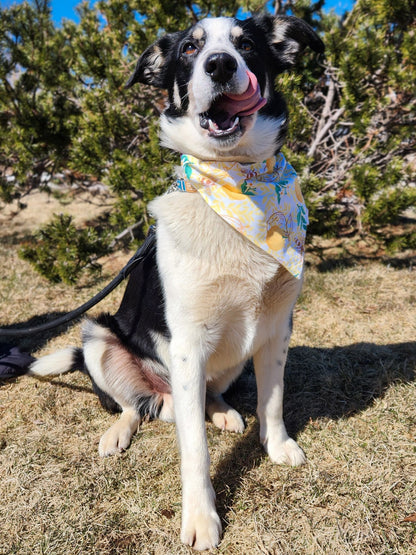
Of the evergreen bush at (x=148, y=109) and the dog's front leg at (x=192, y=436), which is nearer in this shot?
the dog's front leg at (x=192, y=436)

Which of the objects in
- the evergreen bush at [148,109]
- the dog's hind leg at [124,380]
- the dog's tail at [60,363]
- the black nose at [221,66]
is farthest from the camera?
→ the evergreen bush at [148,109]

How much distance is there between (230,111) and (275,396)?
4.18ft

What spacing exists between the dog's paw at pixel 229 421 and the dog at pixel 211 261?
19 cm

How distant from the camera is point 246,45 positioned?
174 cm

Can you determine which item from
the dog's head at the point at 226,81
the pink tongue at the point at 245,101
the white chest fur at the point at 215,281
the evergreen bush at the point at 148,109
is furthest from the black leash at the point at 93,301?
the evergreen bush at the point at 148,109

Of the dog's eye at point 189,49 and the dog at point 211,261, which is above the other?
the dog's eye at point 189,49

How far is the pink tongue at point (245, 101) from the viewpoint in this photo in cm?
153

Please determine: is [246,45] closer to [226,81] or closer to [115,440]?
[226,81]

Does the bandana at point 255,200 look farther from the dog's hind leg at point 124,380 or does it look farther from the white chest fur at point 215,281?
the dog's hind leg at point 124,380

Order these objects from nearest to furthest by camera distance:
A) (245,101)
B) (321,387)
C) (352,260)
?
1. (245,101)
2. (321,387)
3. (352,260)

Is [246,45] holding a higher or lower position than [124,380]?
higher

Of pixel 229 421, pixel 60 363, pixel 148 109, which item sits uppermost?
pixel 148 109

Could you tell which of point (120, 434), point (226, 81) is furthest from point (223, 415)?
point (226, 81)

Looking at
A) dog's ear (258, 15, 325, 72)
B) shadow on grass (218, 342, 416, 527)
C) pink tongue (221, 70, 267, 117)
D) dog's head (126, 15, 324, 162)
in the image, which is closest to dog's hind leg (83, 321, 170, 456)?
shadow on grass (218, 342, 416, 527)
